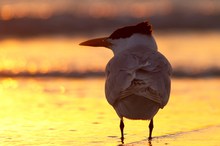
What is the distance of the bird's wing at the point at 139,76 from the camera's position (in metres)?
6.89

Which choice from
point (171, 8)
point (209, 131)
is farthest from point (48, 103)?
point (171, 8)

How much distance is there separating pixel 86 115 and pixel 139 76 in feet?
6.18

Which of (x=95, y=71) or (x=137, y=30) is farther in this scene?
(x=95, y=71)

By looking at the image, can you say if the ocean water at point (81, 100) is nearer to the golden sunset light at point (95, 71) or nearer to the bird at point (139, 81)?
the golden sunset light at point (95, 71)

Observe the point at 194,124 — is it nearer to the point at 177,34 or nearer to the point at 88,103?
the point at 88,103

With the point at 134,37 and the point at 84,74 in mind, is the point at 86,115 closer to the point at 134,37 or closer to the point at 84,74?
the point at 134,37

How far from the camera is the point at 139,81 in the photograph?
22.4ft

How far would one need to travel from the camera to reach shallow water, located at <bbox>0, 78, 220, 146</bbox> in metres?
7.44

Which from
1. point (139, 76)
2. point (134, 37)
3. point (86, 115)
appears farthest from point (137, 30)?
point (139, 76)

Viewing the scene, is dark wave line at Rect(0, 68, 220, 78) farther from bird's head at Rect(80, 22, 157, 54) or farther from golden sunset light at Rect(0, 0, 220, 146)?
bird's head at Rect(80, 22, 157, 54)

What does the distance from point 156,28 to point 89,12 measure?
2.04m

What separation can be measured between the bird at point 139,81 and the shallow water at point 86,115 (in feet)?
1.04

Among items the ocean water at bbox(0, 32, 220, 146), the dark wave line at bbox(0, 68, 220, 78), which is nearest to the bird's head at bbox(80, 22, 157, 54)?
the ocean water at bbox(0, 32, 220, 146)

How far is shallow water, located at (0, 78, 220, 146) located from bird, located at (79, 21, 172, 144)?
32 cm
